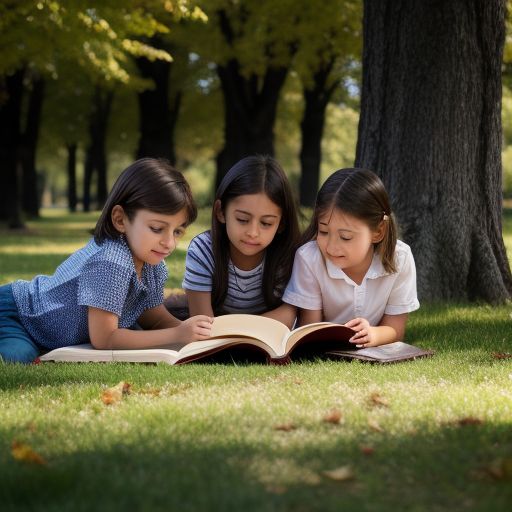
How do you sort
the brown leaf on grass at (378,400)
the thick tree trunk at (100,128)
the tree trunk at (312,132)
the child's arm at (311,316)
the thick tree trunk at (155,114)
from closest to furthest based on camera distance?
the brown leaf on grass at (378,400), the child's arm at (311,316), the thick tree trunk at (155,114), the tree trunk at (312,132), the thick tree trunk at (100,128)

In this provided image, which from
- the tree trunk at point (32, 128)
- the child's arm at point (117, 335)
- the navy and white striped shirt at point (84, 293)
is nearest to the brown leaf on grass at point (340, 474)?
the child's arm at point (117, 335)

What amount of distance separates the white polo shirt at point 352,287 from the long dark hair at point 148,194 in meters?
0.82

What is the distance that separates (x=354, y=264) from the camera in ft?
18.0

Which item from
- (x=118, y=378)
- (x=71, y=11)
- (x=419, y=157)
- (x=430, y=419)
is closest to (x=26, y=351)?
(x=118, y=378)

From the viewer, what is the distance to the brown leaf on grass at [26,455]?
3.04 metres

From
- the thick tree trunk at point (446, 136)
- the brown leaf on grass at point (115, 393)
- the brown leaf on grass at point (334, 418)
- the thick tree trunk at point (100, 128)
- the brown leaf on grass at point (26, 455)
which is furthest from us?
the thick tree trunk at point (100, 128)

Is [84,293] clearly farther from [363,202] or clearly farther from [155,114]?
[155,114]

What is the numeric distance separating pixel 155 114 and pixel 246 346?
71.3 ft

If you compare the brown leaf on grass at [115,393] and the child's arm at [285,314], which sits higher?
the child's arm at [285,314]

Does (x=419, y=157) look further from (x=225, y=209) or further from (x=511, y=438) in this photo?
(x=511, y=438)

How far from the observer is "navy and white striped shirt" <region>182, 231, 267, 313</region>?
5816 millimetres

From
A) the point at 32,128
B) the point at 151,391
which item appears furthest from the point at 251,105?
the point at 151,391

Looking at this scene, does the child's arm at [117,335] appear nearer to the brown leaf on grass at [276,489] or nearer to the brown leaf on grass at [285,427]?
the brown leaf on grass at [285,427]

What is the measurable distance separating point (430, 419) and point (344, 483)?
2.95 ft
